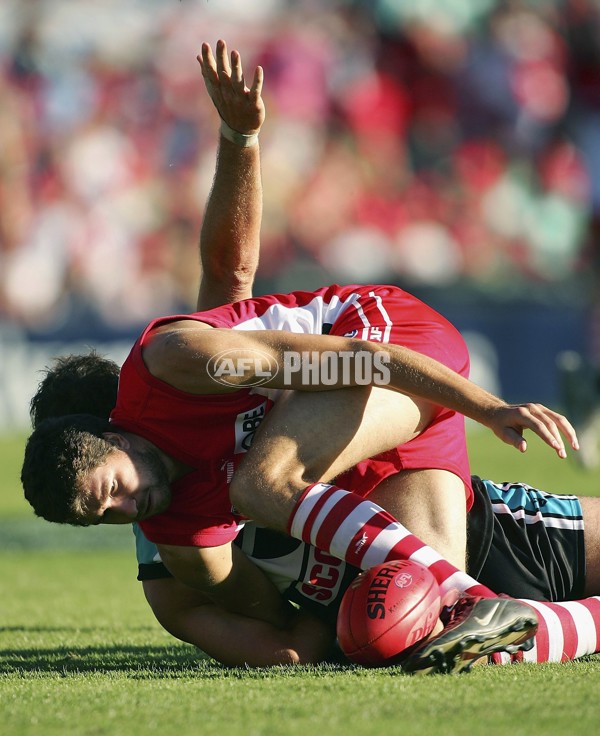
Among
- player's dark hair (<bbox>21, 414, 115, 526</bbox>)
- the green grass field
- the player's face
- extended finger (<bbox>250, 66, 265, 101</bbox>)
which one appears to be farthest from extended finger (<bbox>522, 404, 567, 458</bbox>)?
extended finger (<bbox>250, 66, 265, 101</bbox>)

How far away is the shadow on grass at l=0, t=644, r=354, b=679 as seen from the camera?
313 cm

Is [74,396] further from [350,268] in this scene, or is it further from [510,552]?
[350,268]

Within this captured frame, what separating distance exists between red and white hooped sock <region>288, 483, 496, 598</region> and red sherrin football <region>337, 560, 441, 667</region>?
0.17ft

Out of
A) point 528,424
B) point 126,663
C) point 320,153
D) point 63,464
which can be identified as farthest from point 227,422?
point 320,153

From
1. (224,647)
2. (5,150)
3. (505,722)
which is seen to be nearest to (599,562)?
(224,647)

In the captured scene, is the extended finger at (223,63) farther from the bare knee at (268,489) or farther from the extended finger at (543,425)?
the extended finger at (543,425)

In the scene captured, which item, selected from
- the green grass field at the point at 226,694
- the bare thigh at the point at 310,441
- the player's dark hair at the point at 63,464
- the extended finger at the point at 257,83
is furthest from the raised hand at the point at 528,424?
the extended finger at the point at 257,83

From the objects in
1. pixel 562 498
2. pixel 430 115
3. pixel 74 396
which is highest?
pixel 430 115

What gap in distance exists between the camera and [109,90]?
1472 centimetres


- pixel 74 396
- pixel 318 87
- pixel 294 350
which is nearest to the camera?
pixel 294 350

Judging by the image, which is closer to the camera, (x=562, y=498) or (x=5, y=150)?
(x=562, y=498)

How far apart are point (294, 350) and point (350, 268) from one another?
37.5ft

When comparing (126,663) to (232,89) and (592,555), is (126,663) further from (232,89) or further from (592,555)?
(232,89)

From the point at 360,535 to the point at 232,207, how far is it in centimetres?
189
